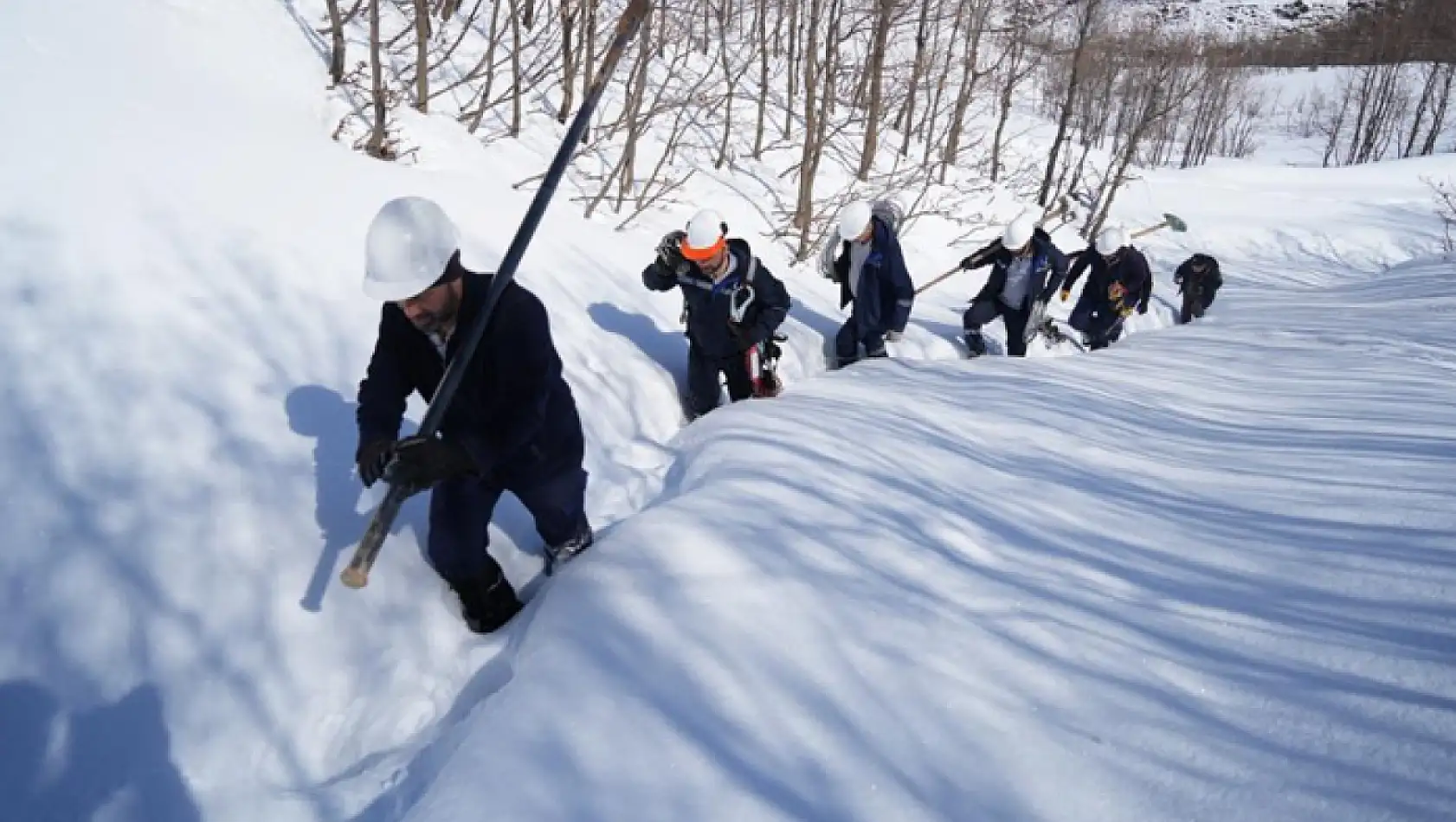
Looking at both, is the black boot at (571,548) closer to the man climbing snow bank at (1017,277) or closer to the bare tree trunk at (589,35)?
the man climbing snow bank at (1017,277)

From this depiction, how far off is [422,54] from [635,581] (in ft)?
21.5

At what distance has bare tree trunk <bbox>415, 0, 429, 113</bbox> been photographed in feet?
21.9

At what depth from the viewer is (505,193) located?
6266mm

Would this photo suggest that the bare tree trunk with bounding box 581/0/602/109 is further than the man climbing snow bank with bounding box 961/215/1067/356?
Yes

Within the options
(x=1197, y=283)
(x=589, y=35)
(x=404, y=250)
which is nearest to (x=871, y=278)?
(x=404, y=250)

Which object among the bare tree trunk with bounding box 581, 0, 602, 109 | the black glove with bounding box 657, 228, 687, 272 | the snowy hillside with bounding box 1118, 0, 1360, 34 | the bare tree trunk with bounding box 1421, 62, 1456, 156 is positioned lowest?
the black glove with bounding box 657, 228, 687, 272

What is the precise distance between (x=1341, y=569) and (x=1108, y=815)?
1363 mm

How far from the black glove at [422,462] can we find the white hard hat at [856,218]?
4346 millimetres

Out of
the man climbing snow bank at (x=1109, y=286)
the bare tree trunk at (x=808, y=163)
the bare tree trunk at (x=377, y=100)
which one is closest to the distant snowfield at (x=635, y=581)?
the bare tree trunk at (x=377, y=100)

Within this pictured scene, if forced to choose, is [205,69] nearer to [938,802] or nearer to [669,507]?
[669,507]

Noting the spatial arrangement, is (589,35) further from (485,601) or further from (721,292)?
(485,601)

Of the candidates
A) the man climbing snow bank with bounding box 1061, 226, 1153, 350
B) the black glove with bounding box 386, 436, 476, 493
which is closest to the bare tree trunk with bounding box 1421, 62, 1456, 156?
the man climbing snow bank with bounding box 1061, 226, 1153, 350

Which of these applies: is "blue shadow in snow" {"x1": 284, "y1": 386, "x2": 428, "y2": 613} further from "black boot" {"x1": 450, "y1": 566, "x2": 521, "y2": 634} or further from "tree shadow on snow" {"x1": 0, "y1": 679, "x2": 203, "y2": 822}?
"tree shadow on snow" {"x1": 0, "y1": 679, "x2": 203, "y2": 822}

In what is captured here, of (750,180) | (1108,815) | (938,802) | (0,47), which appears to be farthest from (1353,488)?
(750,180)
